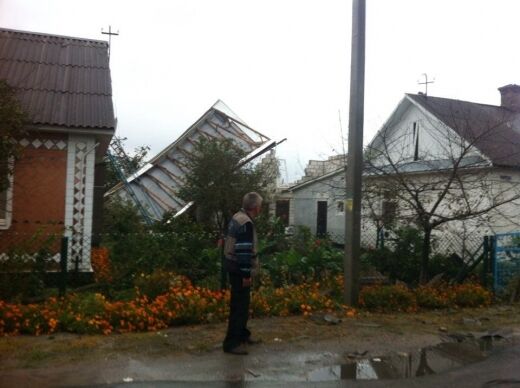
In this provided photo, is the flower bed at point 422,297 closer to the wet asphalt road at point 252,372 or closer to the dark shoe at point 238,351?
Answer: the wet asphalt road at point 252,372

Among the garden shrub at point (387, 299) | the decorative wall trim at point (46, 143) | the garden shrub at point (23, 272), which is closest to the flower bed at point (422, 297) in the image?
the garden shrub at point (387, 299)

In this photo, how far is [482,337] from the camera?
7297 millimetres

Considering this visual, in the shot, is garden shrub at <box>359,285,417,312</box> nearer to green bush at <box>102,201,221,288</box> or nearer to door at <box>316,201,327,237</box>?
green bush at <box>102,201,221,288</box>

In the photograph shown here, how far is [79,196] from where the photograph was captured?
32.9ft

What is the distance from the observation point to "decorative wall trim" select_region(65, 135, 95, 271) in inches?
391

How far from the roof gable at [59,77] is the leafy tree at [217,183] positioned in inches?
181

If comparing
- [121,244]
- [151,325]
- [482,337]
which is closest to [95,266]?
[121,244]

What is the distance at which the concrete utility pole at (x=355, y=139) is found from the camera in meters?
8.30

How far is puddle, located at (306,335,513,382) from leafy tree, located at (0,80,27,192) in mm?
4579

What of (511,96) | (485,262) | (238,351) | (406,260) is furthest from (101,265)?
(511,96)

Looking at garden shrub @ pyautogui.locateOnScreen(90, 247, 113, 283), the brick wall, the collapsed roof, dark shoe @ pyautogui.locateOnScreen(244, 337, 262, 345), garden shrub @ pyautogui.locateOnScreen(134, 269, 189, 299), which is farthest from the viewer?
the collapsed roof

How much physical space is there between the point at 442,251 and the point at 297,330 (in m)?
6.00

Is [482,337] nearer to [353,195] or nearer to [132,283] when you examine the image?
[353,195]

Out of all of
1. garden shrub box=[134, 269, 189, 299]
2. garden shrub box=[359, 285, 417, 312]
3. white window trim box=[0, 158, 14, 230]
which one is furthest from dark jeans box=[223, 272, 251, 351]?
white window trim box=[0, 158, 14, 230]
